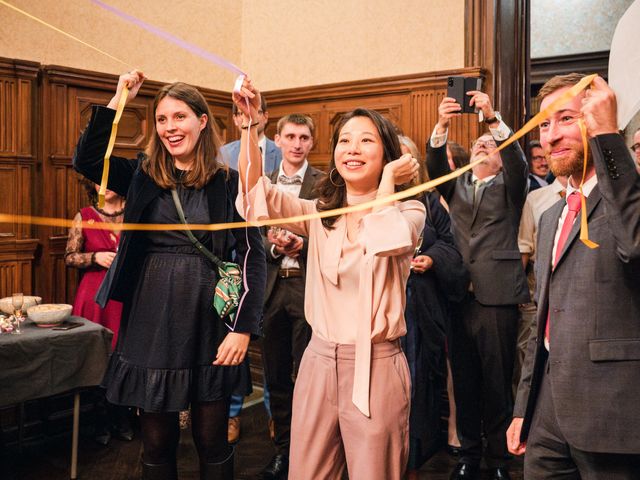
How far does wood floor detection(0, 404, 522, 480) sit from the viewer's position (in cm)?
311

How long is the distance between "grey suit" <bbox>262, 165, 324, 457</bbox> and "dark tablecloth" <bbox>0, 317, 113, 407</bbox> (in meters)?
0.82

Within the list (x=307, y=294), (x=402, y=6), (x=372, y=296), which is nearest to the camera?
(x=372, y=296)

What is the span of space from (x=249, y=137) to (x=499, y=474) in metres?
2.21

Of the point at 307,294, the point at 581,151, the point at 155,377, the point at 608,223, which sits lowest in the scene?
the point at 155,377

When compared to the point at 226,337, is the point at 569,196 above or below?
above

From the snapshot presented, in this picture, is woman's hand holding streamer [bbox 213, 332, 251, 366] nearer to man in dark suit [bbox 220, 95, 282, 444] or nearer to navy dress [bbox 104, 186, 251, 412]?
navy dress [bbox 104, 186, 251, 412]

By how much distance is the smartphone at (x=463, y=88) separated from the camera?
111 inches

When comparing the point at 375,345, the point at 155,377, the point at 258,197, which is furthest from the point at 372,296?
the point at 155,377

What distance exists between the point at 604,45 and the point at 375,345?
20.0 ft

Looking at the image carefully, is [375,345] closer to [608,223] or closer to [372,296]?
[372,296]

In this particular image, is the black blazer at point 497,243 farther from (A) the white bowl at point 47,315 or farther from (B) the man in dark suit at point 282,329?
(A) the white bowl at point 47,315

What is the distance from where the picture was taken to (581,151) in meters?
1.57

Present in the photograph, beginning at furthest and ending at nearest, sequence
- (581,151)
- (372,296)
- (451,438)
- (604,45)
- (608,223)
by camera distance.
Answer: (604,45) → (451,438) → (372,296) → (581,151) → (608,223)

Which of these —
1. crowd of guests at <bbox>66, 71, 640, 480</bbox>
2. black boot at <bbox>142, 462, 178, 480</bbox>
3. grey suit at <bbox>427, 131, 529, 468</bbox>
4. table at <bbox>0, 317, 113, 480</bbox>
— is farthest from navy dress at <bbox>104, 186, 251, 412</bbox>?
grey suit at <bbox>427, 131, 529, 468</bbox>
